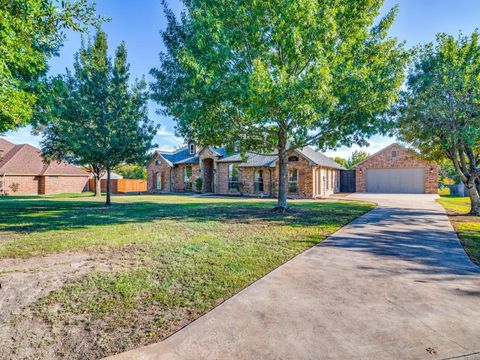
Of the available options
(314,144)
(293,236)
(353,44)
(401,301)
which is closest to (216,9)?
(353,44)

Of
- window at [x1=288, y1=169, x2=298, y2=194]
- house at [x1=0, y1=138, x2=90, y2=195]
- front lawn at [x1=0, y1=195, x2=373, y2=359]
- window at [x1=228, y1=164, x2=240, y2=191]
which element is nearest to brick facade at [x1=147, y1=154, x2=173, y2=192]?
house at [x1=0, y1=138, x2=90, y2=195]

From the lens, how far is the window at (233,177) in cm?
2625

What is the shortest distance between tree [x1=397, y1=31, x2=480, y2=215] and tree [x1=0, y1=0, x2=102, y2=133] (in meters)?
13.0

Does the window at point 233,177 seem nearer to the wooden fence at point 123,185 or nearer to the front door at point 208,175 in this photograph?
the front door at point 208,175

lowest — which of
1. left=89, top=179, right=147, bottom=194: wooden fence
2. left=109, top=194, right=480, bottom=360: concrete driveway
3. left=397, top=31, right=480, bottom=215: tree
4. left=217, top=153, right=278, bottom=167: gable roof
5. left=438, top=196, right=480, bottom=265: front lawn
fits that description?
left=109, top=194, right=480, bottom=360: concrete driveway

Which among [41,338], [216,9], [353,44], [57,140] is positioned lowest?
[41,338]

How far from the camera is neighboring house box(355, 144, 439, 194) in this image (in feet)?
86.9

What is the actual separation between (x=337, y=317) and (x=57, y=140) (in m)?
24.1

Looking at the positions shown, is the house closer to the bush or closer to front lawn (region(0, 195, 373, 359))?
the bush

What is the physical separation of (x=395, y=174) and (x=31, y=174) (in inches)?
Result: 1507

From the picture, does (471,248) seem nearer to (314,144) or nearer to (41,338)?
(314,144)

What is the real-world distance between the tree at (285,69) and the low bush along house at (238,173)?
7619 millimetres

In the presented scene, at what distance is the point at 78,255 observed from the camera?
6.27 metres

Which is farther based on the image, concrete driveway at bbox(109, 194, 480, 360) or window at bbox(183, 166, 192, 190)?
window at bbox(183, 166, 192, 190)
